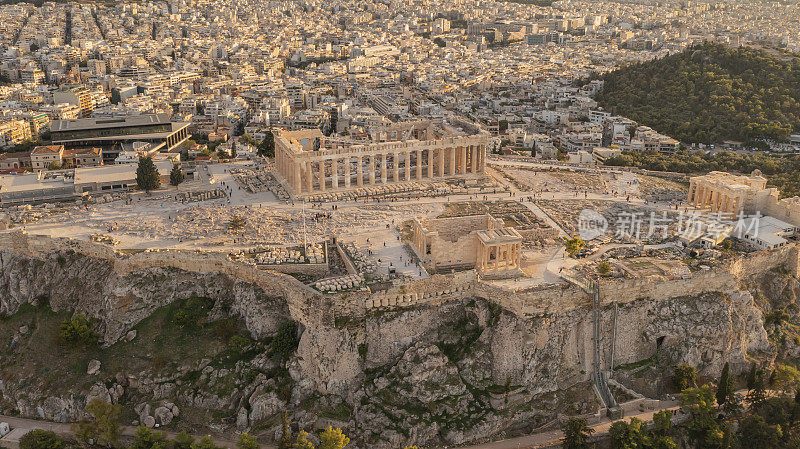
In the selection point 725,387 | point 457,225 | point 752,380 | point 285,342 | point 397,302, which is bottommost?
Result: point 752,380

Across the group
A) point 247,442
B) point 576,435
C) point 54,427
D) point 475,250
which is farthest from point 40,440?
point 576,435

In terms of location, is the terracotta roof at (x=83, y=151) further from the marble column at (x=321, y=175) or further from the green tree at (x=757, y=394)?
the green tree at (x=757, y=394)

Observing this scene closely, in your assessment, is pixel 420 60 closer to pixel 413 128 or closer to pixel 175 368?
pixel 413 128

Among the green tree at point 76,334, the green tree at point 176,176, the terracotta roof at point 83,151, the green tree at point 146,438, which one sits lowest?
the green tree at point 146,438

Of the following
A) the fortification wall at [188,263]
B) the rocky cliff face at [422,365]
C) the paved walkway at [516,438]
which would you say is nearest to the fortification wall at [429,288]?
the fortification wall at [188,263]

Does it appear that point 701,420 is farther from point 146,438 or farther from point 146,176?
point 146,176

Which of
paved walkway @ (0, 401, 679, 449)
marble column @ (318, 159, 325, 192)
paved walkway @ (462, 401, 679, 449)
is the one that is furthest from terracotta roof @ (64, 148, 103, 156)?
paved walkway @ (462, 401, 679, 449)
